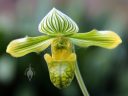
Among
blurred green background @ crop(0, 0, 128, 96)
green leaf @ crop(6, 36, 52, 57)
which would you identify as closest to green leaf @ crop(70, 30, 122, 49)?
green leaf @ crop(6, 36, 52, 57)

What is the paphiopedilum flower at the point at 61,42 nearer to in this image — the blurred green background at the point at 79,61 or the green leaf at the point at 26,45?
the green leaf at the point at 26,45

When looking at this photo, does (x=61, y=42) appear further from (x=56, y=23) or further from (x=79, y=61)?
(x=79, y=61)

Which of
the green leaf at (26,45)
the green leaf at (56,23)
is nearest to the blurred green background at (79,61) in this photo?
the green leaf at (26,45)

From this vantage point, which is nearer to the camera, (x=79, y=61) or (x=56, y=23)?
(x=56, y=23)

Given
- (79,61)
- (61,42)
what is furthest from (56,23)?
(79,61)

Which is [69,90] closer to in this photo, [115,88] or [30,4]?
[115,88]

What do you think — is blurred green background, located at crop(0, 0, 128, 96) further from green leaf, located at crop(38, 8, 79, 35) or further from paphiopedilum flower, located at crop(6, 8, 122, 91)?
green leaf, located at crop(38, 8, 79, 35)
